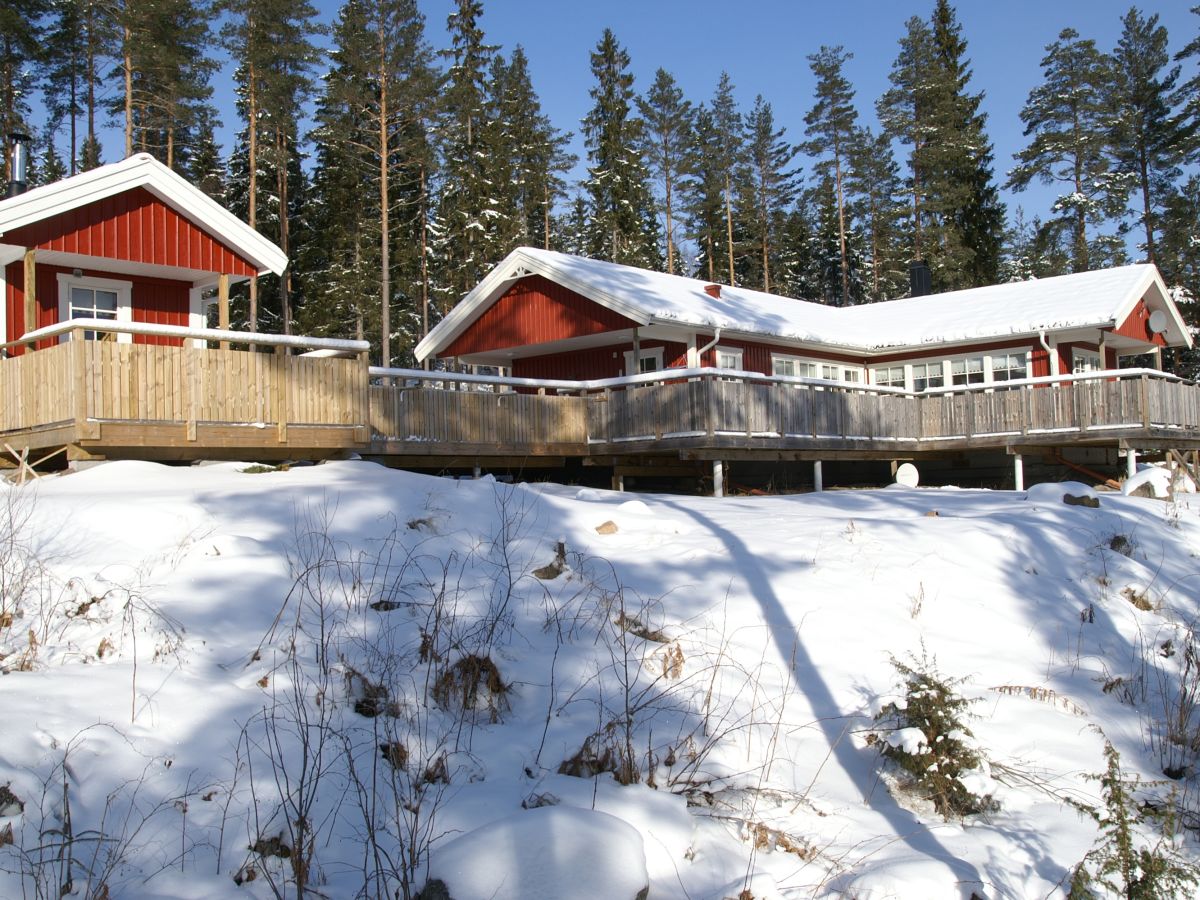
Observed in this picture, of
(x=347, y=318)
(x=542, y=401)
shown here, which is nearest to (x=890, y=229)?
(x=347, y=318)

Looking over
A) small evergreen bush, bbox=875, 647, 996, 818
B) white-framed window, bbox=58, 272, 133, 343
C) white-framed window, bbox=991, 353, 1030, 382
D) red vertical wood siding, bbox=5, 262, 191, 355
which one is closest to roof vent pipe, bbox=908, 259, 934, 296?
white-framed window, bbox=991, 353, 1030, 382

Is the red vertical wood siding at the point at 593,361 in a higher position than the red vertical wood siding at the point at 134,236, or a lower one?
lower

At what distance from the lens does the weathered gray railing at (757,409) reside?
1563 centimetres

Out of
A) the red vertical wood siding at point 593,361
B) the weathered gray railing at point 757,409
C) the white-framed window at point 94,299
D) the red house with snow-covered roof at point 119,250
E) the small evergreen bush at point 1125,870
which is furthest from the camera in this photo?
the red vertical wood siding at point 593,361

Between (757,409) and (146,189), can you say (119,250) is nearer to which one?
(146,189)

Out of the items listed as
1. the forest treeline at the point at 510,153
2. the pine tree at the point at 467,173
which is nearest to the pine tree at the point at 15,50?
the forest treeline at the point at 510,153

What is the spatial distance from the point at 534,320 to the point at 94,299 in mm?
9784

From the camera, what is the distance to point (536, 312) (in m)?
22.9

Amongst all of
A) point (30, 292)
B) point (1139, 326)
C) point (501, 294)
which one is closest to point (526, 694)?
point (30, 292)

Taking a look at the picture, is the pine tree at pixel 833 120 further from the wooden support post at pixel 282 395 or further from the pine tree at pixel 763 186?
the wooden support post at pixel 282 395

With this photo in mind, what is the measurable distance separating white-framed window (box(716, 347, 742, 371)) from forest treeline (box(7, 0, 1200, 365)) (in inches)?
616

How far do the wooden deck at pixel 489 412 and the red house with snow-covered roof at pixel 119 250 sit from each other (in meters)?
1.66

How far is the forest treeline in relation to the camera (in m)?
33.9

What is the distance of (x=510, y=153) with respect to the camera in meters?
44.8
